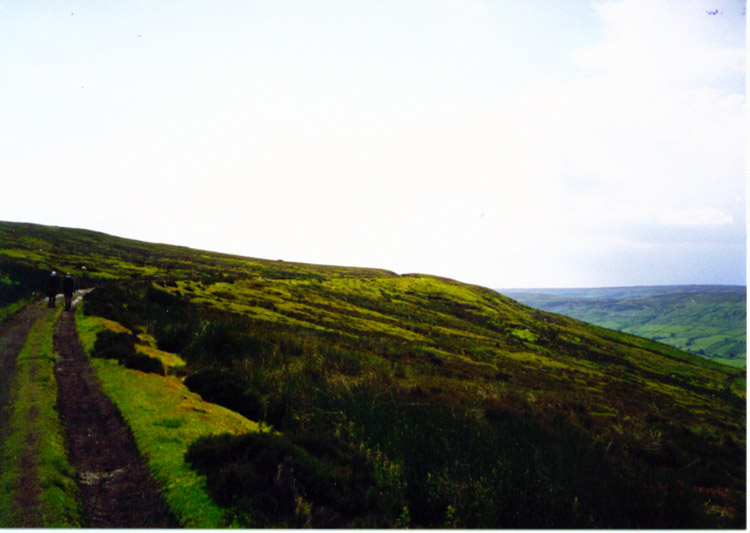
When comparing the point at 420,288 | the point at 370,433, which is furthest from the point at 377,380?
the point at 420,288

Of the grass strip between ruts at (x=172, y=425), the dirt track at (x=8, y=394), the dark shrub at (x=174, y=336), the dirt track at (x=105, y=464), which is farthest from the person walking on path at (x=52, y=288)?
the dirt track at (x=105, y=464)

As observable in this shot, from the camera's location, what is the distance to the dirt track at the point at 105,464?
5.26 metres

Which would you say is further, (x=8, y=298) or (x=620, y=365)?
(x=620, y=365)

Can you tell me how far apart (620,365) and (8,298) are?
80604 mm

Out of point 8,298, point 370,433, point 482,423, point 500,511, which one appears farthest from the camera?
point 8,298

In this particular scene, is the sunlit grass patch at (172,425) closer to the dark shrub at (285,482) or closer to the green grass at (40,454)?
the dark shrub at (285,482)

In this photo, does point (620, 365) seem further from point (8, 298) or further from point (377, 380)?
point (8, 298)

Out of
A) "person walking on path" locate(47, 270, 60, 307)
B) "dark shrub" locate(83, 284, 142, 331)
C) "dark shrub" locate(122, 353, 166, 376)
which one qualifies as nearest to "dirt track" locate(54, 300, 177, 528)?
"dark shrub" locate(122, 353, 166, 376)

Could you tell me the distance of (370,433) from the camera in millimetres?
7746

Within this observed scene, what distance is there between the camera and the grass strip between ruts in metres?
5.21

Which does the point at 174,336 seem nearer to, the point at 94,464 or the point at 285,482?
the point at 94,464

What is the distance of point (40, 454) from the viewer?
19.8ft

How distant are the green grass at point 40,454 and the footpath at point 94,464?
0.12 ft

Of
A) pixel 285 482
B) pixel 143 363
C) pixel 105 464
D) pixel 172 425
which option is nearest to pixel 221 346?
pixel 143 363
